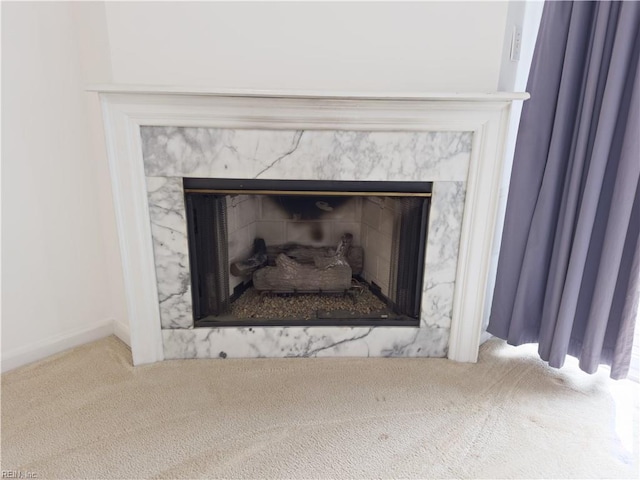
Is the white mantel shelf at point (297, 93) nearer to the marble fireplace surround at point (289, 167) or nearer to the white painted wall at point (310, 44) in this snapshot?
the marble fireplace surround at point (289, 167)

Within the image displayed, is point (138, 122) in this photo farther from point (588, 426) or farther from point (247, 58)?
point (588, 426)

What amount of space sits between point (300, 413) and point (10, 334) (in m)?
1.25

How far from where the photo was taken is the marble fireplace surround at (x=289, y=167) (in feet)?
4.90

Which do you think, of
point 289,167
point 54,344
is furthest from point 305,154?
point 54,344

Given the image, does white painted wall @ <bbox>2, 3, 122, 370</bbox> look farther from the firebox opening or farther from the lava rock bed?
the lava rock bed

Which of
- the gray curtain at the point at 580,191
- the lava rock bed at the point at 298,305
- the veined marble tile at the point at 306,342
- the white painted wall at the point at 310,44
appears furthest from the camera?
the lava rock bed at the point at 298,305

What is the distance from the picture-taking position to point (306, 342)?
70.1 inches

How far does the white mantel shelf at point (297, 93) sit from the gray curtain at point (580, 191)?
25 centimetres

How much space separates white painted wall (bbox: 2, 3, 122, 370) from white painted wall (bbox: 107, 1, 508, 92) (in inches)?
8.6

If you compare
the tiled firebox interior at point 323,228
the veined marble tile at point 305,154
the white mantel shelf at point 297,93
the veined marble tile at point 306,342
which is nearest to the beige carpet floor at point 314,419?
the veined marble tile at point 306,342

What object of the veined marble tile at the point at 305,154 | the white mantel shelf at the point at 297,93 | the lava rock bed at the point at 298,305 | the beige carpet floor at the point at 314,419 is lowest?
the beige carpet floor at the point at 314,419

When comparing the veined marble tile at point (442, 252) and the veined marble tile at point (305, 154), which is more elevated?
the veined marble tile at point (305, 154)

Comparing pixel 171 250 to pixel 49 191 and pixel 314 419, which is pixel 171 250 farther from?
pixel 314 419

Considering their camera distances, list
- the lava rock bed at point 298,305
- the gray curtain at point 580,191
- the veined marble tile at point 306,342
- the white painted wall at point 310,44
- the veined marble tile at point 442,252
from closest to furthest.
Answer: the gray curtain at point 580,191 < the white painted wall at point 310,44 < the veined marble tile at point 442,252 < the veined marble tile at point 306,342 < the lava rock bed at point 298,305
